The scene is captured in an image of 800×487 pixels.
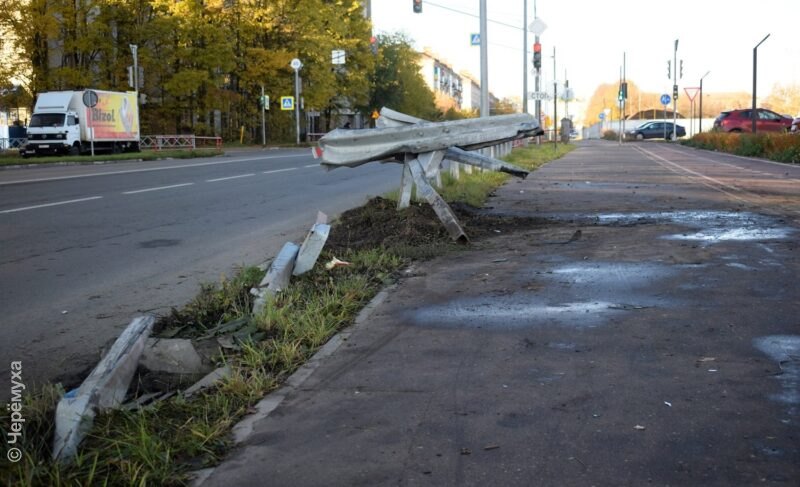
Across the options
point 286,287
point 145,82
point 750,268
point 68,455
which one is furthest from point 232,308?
point 145,82

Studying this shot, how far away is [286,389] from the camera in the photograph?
434 cm

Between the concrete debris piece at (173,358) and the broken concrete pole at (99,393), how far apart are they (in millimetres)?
262

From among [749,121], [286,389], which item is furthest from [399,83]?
[286,389]

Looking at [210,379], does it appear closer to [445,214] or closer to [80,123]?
[445,214]

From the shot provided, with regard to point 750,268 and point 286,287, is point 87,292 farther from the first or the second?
point 750,268

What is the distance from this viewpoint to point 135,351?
4492 mm

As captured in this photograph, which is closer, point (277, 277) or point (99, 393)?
point (99, 393)

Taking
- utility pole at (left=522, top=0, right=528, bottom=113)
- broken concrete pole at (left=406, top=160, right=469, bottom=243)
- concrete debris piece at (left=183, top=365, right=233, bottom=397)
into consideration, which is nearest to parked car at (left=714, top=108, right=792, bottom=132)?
utility pole at (left=522, top=0, right=528, bottom=113)

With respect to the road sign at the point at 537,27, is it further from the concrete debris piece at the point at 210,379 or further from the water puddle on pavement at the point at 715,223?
the concrete debris piece at the point at 210,379

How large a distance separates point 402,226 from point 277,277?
10.5 feet

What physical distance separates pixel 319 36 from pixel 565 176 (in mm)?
40569

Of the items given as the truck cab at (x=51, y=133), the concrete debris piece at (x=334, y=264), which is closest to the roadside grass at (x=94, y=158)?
the truck cab at (x=51, y=133)

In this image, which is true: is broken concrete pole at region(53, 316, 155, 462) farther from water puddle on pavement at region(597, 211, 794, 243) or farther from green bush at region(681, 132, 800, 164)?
green bush at region(681, 132, 800, 164)

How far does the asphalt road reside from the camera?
5.86 m
